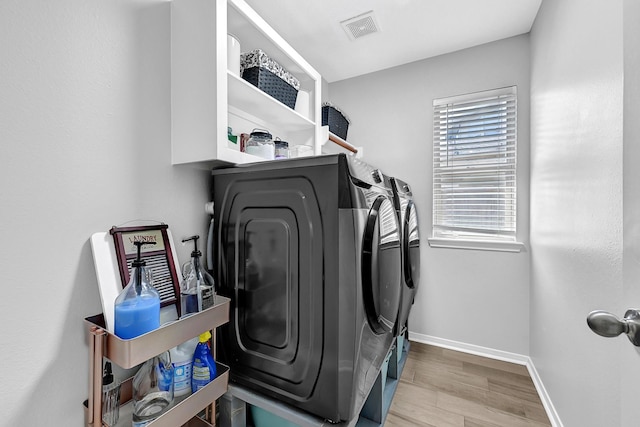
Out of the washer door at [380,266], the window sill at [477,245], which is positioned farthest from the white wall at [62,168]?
the window sill at [477,245]

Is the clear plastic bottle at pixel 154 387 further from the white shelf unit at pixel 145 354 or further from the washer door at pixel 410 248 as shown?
the washer door at pixel 410 248

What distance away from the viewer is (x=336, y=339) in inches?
38.9

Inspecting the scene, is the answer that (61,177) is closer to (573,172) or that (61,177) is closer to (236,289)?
(236,289)

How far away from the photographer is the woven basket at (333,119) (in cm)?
223

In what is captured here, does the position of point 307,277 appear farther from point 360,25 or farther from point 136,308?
point 360,25

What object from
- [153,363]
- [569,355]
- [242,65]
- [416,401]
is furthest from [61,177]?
[569,355]

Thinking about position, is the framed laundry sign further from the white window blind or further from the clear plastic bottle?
the white window blind

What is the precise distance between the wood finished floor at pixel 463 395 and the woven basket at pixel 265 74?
2.05 metres

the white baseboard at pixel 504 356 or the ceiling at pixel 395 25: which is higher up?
the ceiling at pixel 395 25

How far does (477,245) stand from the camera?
229 cm

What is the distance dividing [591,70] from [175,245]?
2051mm

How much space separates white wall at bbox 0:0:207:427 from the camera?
2.56 ft

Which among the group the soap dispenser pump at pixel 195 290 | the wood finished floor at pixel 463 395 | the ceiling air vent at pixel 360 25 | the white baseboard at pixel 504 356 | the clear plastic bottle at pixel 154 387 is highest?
the ceiling air vent at pixel 360 25

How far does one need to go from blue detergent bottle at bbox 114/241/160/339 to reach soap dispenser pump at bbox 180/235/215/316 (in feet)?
0.61
